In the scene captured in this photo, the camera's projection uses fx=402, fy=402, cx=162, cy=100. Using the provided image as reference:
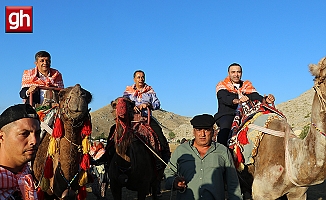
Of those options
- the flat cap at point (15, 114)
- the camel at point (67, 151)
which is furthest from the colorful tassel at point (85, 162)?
the flat cap at point (15, 114)

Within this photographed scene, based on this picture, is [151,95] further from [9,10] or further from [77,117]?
[9,10]

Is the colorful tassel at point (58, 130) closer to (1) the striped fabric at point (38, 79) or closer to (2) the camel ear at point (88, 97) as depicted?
(2) the camel ear at point (88, 97)

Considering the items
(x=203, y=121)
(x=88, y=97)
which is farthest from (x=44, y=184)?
(x=203, y=121)

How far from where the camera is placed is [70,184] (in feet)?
19.9

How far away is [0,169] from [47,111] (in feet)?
14.4

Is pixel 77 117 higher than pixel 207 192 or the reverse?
higher

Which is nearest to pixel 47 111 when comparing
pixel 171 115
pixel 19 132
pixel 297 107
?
pixel 19 132

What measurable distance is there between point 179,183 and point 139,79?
16.8 ft

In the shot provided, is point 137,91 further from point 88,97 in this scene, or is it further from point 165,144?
point 88,97

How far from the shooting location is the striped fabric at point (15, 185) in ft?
8.72

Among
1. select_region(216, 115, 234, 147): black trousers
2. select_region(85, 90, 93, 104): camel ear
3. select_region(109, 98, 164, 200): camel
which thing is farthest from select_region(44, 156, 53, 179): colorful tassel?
select_region(216, 115, 234, 147): black trousers

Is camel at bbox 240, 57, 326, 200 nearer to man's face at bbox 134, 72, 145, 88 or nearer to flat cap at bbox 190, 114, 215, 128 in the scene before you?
flat cap at bbox 190, 114, 215, 128

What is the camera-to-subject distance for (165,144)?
33.0 feet

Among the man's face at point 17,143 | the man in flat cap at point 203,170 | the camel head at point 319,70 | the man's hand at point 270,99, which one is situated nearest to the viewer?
the man's face at point 17,143
